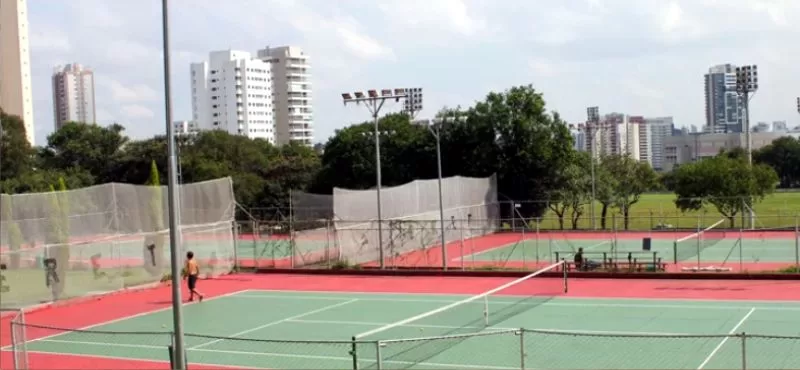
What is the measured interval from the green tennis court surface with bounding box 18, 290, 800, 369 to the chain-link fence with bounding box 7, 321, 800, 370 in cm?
2

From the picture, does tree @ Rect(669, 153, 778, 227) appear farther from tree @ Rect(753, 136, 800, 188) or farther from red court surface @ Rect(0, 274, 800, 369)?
tree @ Rect(753, 136, 800, 188)

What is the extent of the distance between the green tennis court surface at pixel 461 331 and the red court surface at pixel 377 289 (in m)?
1.20

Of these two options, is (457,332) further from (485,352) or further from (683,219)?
(683,219)

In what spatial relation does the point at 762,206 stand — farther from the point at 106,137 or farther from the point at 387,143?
the point at 106,137

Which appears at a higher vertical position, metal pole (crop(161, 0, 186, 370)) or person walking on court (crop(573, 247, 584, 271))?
metal pole (crop(161, 0, 186, 370))

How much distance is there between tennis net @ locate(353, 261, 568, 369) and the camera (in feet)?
56.9

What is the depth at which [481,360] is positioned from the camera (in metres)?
17.8

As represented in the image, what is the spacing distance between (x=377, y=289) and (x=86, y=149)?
59222 millimetres

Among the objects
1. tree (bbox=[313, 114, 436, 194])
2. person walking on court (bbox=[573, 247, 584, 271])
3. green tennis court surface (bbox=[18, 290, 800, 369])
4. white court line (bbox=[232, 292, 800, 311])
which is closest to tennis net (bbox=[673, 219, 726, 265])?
person walking on court (bbox=[573, 247, 584, 271])

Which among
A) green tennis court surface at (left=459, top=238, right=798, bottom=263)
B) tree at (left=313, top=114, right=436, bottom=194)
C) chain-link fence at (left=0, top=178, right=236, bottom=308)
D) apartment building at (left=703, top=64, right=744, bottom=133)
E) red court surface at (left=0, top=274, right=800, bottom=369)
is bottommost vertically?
green tennis court surface at (left=459, top=238, right=798, bottom=263)

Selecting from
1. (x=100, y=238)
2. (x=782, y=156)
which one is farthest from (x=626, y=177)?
(x=782, y=156)

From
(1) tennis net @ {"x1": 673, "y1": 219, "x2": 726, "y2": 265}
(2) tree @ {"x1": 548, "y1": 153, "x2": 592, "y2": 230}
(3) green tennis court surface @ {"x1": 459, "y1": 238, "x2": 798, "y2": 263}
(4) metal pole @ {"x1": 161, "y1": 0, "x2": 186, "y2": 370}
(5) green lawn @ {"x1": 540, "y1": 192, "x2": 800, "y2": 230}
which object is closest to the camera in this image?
(4) metal pole @ {"x1": 161, "y1": 0, "x2": 186, "y2": 370}

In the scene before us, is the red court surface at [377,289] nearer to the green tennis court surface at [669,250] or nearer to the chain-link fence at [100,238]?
the chain-link fence at [100,238]

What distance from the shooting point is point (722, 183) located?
53000mm
